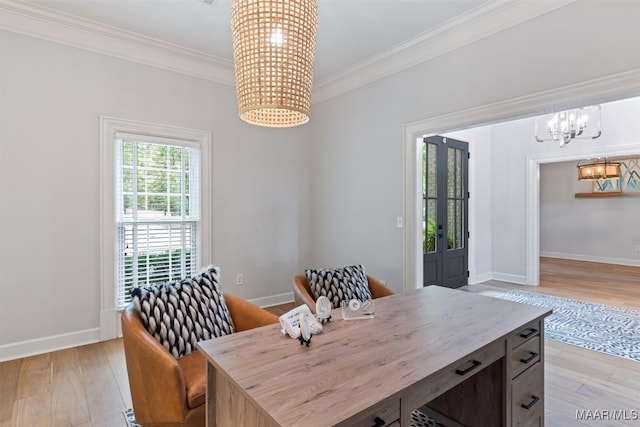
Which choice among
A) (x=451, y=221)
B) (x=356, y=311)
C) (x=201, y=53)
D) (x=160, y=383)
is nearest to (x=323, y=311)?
(x=356, y=311)

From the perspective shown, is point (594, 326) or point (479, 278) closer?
point (594, 326)

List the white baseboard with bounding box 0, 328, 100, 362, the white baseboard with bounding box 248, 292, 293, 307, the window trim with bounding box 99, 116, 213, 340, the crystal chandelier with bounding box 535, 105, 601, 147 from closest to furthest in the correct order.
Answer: the white baseboard with bounding box 0, 328, 100, 362 → the window trim with bounding box 99, 116, 213, 340 → the crystal chandelier with bounding box 535, 105, 601, 147 → the white baseboard with bounding box 248, 292, 293, 307

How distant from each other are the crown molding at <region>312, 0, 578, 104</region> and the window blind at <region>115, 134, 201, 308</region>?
2095mm

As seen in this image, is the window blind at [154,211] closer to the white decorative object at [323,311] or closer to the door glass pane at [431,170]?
the white decorative object at [323,311]

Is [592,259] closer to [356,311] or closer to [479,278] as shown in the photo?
[479,278]

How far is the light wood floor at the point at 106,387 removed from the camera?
6.84 feet

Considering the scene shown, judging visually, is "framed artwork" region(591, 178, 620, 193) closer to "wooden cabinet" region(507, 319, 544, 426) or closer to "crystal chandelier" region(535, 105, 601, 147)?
"crystal chandelier" region(535, 105, 601, 147)

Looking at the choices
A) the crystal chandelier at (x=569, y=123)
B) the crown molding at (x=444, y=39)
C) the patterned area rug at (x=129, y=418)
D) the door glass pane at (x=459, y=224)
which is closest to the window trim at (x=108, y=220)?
the patterned area rug at (x=129, y=418)

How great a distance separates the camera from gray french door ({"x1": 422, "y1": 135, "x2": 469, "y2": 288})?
4.78m

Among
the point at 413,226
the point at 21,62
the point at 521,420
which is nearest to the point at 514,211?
the point at 413,226

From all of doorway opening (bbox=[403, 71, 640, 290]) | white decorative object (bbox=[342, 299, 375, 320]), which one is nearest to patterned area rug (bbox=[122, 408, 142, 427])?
white decorative object (bbox=[342, 299, 375, 320])

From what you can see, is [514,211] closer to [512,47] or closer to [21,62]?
[512,47]

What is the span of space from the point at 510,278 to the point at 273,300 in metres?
4.15

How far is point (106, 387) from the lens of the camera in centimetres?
243
